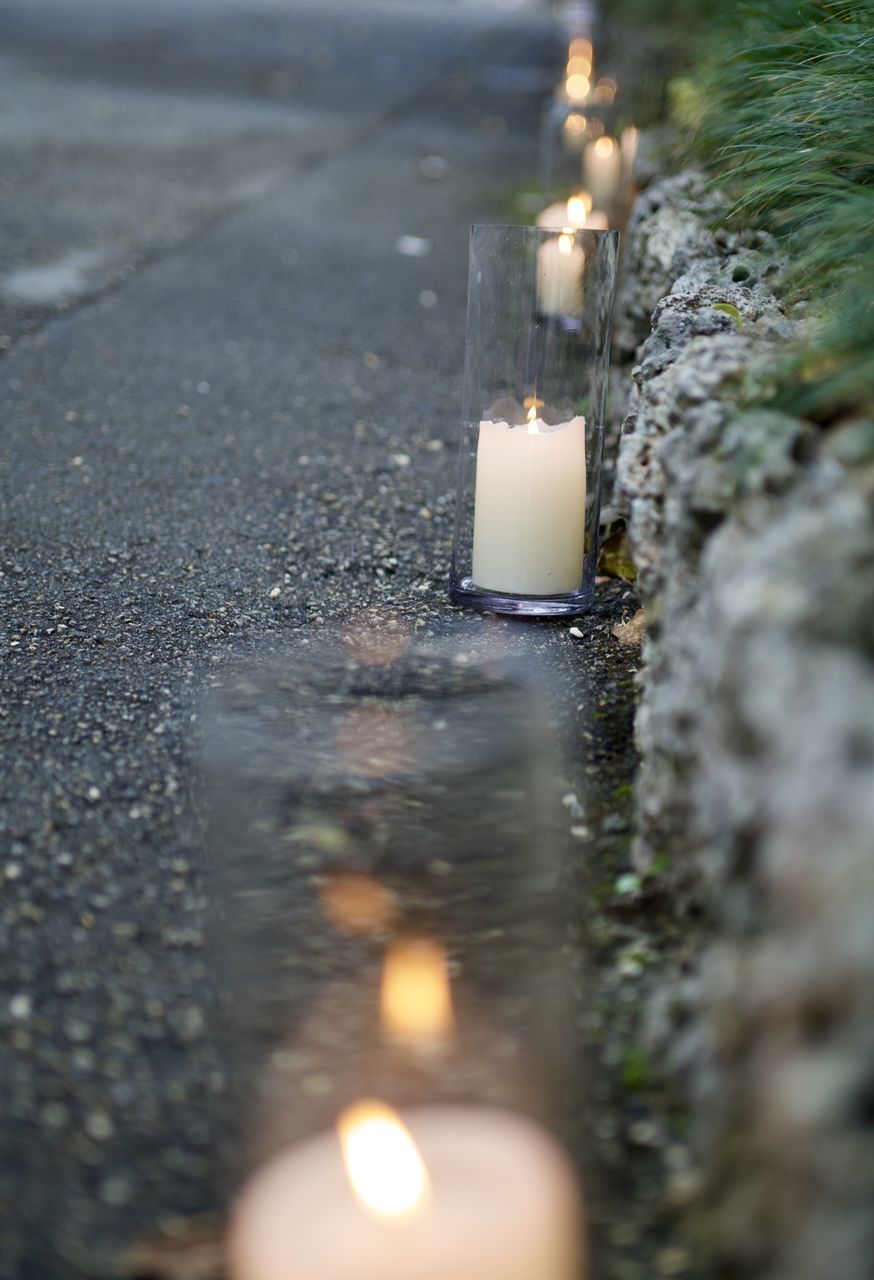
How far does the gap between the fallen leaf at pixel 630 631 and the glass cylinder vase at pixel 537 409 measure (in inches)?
3.1

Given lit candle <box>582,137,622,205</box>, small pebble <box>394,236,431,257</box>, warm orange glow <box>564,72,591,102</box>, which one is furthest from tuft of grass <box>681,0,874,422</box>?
warm orange glow <box>564,72,591,102</box>

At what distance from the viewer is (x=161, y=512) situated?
103 inches

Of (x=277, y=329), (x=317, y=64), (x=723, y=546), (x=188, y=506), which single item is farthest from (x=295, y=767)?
(x=317, y=64)

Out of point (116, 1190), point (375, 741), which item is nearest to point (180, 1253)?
point (116, 1190)

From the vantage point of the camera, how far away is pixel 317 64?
993cm

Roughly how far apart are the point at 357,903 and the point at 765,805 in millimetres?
599

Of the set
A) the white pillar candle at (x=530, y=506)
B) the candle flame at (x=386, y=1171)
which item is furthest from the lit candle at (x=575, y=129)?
the candle flame at (x=386, y=1171)

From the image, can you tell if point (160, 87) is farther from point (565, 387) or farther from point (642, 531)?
point (642, 531)

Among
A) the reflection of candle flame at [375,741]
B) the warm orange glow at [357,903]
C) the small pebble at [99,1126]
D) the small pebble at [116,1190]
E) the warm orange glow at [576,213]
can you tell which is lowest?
the small pebble at [116,1190]

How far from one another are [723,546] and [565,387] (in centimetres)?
89

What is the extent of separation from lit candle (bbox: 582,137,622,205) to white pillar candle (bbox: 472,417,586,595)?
2117 millimetres

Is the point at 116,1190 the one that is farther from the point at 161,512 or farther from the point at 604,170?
the point at 604,170

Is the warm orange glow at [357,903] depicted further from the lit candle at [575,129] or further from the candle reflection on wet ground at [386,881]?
the lit candle at [575,129]

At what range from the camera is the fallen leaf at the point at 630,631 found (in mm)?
2104
